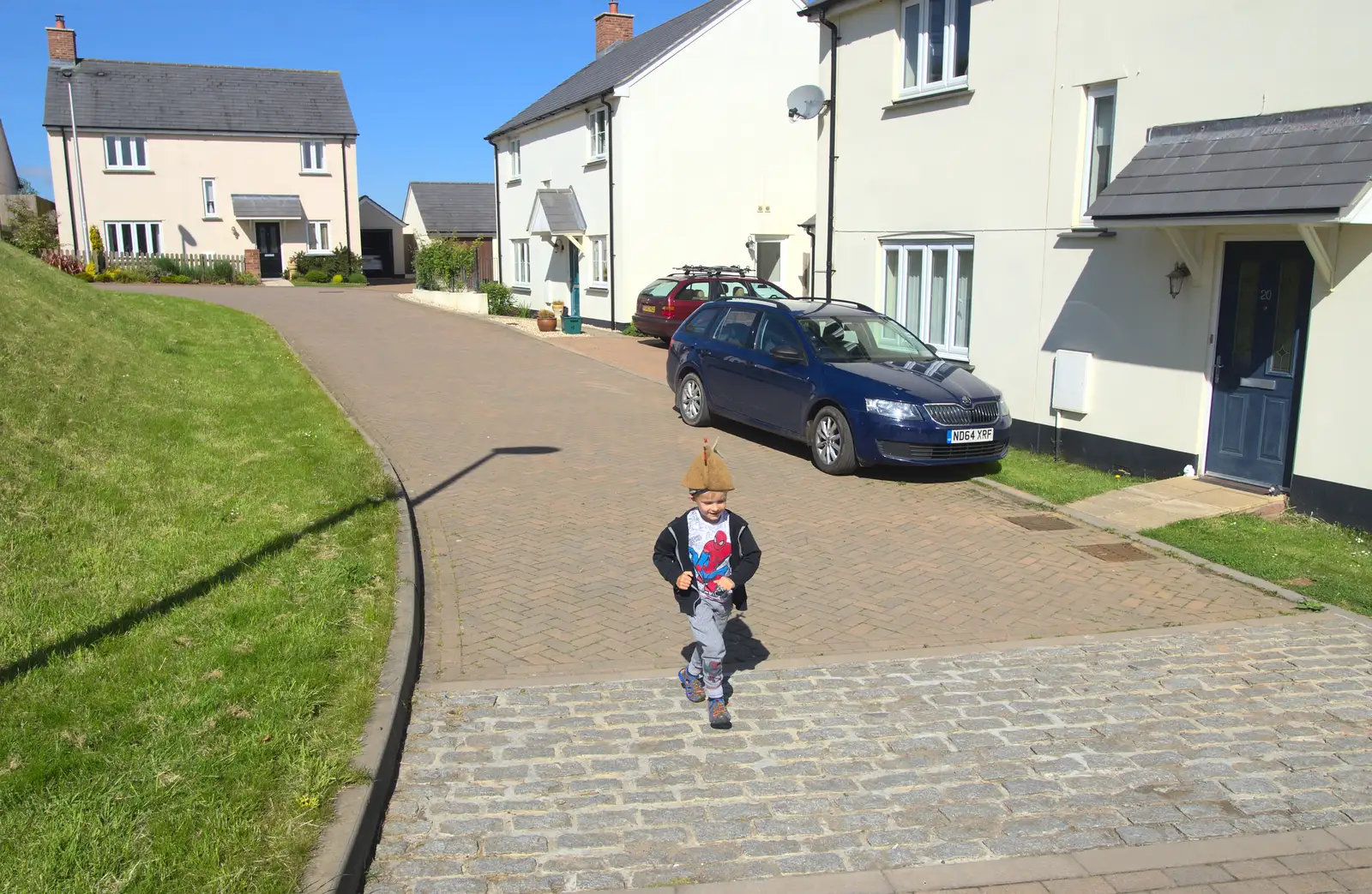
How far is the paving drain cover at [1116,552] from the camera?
824 cm

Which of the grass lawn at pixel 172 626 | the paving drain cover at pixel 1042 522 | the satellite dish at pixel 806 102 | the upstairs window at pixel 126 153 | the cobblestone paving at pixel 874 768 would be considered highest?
the upstairs window at pixel 126 153

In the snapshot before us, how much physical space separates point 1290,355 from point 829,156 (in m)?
7.81

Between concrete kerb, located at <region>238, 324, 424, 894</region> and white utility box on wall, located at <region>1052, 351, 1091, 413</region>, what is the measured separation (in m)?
7.48

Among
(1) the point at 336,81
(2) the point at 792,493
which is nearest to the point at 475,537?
(2) the point at 792,493

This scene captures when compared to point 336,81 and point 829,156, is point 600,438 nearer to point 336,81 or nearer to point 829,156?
point 829,156

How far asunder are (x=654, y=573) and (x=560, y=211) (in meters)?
22.8

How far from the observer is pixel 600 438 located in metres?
13.0

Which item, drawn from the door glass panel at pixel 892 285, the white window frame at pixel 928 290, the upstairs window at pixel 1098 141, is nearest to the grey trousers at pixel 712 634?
the upstairs window at pixel 1098 141

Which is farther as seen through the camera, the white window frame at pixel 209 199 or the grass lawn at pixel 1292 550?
the white window frame at pixel 209 199

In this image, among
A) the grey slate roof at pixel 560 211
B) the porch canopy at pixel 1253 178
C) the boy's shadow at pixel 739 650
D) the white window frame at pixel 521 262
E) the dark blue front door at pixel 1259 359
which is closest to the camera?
the boy's shadow at pixel 739 650

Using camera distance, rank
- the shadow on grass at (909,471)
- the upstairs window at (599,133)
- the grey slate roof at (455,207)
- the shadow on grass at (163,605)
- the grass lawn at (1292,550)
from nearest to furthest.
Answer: the shadow on grass at (163,605) < the grass lawn at (1292,550) < the shadow on grass at (909,471) < the upstairs window at (599,133) < the grey slate roof at (455,207)

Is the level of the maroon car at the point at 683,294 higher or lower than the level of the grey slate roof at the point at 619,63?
lower

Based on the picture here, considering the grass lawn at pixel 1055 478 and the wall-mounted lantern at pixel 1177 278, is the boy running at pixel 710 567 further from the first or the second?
the wall-mounted lantern at pixel 1177 278

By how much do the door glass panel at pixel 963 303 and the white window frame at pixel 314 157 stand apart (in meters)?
40.3
